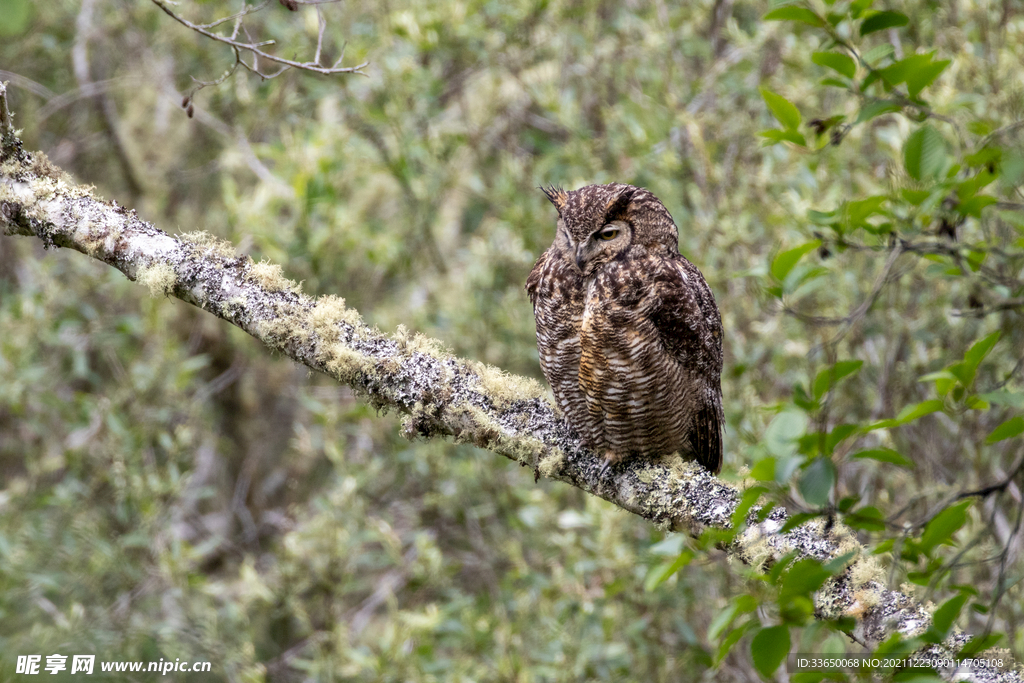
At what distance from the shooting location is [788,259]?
1858 millimetres

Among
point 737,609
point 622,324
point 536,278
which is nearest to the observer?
point 737,609

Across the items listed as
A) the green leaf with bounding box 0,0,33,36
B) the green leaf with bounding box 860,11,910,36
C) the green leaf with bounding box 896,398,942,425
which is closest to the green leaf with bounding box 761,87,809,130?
the green leaf with bounding box 860,11,910,36

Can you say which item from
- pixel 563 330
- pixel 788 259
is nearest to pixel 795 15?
pixel 788 259

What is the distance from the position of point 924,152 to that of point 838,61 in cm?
29

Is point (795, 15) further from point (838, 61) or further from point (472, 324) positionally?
point (472, 324)

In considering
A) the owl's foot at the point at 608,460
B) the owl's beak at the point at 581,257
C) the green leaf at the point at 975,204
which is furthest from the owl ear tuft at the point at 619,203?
the green leaf at the point at 975,204

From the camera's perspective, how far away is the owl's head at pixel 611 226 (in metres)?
2.76

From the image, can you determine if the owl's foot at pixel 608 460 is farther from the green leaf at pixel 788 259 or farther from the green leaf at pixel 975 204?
the green leaf at pixel 975 204

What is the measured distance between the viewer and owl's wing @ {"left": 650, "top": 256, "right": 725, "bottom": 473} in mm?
2713

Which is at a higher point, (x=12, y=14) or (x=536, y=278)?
(x=536, y=278)

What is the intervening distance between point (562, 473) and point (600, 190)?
96cm

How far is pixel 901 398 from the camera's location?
14.3 feet

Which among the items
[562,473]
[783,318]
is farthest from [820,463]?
[783,318]

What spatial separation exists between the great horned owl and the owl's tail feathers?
0.11 metres
